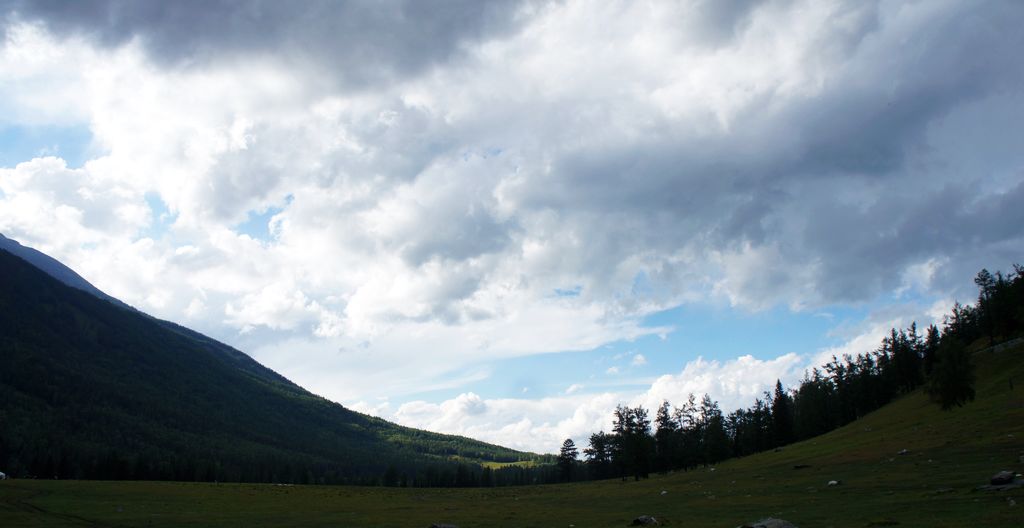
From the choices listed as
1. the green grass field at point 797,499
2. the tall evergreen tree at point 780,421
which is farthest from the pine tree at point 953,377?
the tall evergreen tree at point 780,421

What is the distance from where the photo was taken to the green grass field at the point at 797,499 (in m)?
35.7

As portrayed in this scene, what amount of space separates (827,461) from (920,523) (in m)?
60.9

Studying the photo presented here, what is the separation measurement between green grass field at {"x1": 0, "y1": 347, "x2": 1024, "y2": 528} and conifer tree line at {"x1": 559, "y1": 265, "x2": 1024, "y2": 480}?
145 feet

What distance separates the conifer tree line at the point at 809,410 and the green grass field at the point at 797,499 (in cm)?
4406

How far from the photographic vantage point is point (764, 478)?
76688 millimetres

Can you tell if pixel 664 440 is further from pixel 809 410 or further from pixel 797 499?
pixel 797 499

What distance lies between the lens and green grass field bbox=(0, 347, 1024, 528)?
35688 millimetres

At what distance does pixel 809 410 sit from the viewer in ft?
545

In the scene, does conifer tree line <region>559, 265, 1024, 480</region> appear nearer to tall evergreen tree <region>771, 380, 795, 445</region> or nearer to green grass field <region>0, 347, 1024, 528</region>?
tall evergreen tree <region>771, 380, 795, 445</region>

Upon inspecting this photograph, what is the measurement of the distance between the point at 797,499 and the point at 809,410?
13473 centimetres

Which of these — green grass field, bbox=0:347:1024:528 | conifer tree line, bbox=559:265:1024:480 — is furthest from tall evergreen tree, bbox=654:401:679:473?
green grass field, bbox=0:347:1024:528

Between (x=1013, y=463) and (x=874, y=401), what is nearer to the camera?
(x=1013, y=463)

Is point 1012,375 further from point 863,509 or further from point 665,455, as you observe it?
point 863,509

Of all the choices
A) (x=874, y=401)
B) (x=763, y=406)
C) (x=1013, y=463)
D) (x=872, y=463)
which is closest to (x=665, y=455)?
(x=763, y=406)
